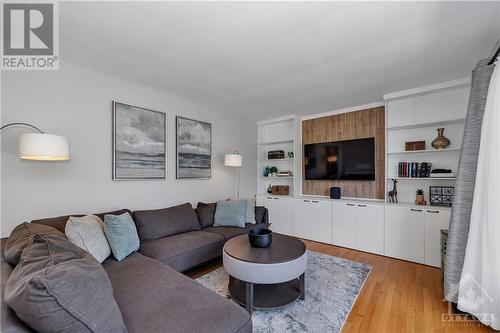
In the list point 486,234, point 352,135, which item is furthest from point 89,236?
point 352,135

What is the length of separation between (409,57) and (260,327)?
2.87 meters

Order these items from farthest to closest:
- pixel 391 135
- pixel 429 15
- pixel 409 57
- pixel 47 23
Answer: pixel 391 135, pixel 409 57, pixel 47 23, pixel 429 15

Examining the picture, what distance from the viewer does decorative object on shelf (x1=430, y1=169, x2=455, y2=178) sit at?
297 centimetres

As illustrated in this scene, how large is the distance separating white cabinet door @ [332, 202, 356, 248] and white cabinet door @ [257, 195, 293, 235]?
85cm

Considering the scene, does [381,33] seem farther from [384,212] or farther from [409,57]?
[384,212]

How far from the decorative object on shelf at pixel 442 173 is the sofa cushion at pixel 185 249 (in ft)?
9.83

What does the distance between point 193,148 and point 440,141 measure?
3569 mm

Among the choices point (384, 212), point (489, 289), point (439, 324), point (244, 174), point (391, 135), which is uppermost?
point (391, 135)

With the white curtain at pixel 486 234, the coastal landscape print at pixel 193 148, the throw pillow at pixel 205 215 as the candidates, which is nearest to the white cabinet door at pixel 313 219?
the throw pillow at pixel 205 215

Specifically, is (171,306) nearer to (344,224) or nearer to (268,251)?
(268,251)

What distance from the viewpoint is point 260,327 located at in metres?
1.77

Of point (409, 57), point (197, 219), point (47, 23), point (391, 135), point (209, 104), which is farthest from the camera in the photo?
point (209, 104)

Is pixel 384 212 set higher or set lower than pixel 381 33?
lower

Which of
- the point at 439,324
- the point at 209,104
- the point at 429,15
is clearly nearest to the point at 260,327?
the point at 439,324
